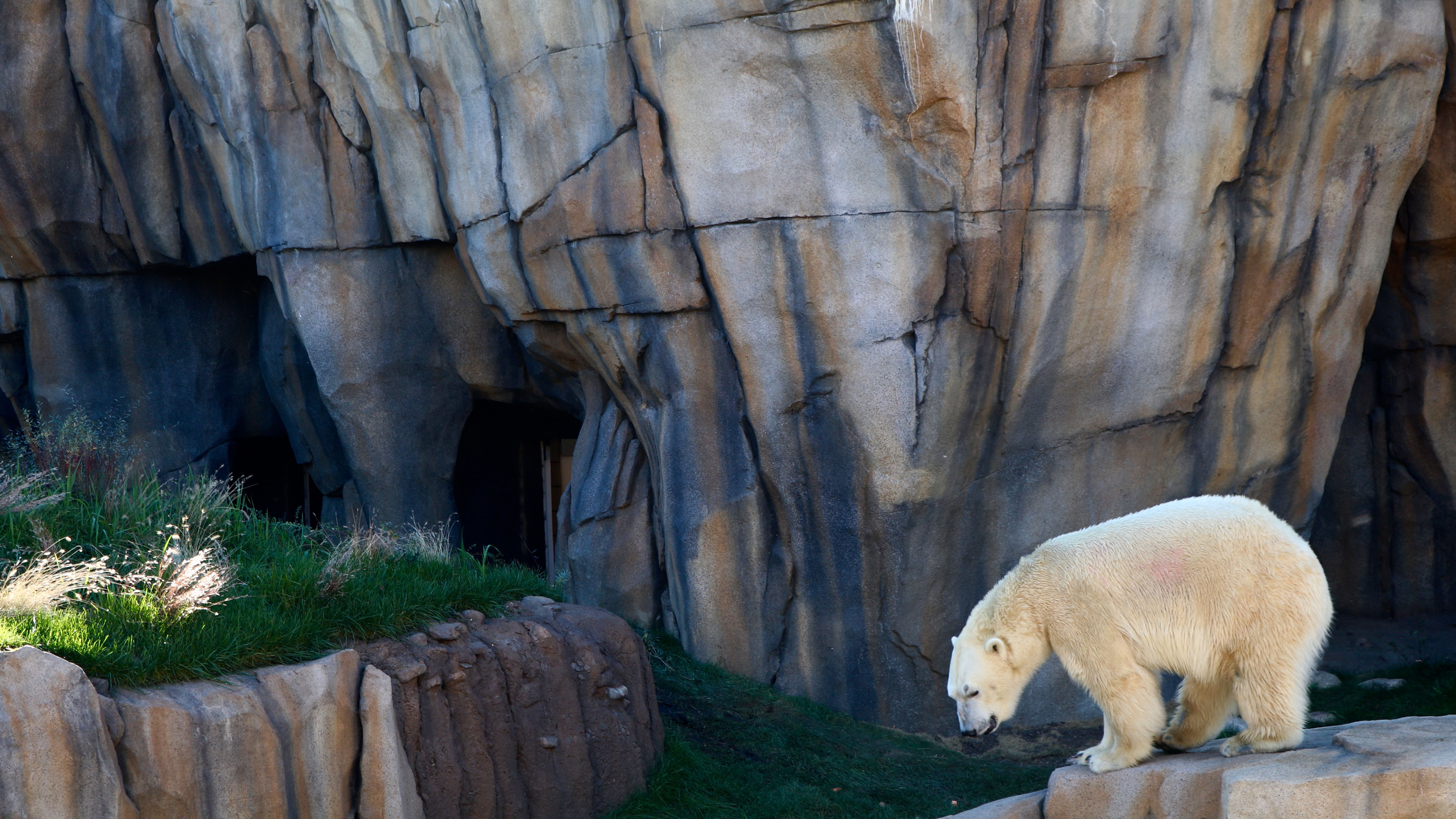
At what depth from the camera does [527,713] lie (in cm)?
625

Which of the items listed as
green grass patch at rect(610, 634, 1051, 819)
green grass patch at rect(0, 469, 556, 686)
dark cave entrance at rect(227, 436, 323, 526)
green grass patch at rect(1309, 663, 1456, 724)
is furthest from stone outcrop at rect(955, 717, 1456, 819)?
dark cave entrance at rect(227, 436, 323, 526)

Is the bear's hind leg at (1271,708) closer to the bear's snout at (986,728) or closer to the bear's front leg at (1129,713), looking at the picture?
the bear's front leg at (1129,713)

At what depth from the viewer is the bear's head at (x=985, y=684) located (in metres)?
4.88

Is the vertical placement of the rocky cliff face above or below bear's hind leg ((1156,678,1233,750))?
above

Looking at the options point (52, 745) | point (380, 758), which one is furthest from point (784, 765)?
point (52, 745)

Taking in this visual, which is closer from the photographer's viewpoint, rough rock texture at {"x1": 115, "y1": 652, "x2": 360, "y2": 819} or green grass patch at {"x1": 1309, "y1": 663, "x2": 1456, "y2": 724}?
rough rock texture at {"x1": 115, "y1": 652, "x2": 360, "y2": 819}

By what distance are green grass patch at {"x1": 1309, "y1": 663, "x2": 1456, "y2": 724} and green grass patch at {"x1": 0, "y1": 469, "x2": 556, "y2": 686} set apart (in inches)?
230

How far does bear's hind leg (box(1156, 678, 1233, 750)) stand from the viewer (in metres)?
4.86

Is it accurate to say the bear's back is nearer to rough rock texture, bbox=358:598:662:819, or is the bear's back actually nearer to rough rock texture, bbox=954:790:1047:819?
rough rock texture, bbox=954:790:1047:819

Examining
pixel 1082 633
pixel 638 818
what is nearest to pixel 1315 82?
pixel 1082 633

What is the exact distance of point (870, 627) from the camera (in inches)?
→ 325

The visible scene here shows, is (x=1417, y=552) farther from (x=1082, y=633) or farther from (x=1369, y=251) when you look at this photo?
(x=1082, y=633)

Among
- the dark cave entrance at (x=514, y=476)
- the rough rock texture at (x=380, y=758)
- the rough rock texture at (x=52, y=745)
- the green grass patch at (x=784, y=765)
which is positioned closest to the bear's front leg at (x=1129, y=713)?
A: the green grass patch at (x=784, y=765)

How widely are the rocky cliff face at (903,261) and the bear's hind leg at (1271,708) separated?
3.53 meters
